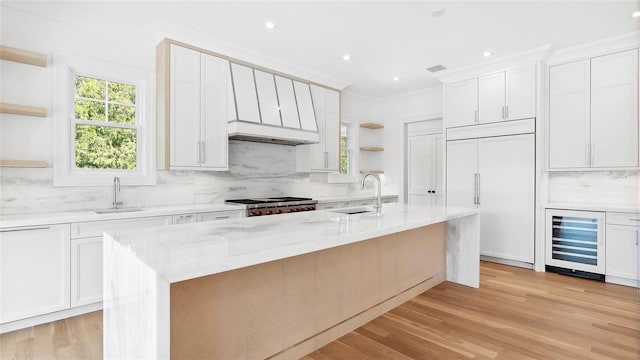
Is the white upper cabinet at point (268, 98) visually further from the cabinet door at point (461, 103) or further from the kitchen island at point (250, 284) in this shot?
the cabinet door at point (461, 103)

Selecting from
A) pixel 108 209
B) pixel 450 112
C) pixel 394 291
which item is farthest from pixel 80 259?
pixel 450 112

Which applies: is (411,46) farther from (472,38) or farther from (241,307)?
(241,307)

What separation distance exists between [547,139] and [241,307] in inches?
173

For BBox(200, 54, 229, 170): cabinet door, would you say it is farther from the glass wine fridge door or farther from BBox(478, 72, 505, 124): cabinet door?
the glass wine fridge door

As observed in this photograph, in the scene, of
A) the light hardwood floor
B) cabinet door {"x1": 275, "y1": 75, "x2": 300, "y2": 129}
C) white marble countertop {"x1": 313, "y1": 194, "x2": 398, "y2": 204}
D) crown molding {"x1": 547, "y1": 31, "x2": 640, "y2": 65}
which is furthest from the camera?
white marble countertop {"x1": 313, "y1": 194, "x2": 398, "y2": 204}

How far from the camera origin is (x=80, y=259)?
9.27ft

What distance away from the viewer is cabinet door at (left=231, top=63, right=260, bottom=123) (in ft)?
13.1

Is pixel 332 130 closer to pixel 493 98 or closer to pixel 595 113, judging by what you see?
pixel 493 98

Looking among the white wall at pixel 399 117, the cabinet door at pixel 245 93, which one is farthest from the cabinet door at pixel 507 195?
the cabinet door at pixel 245 93

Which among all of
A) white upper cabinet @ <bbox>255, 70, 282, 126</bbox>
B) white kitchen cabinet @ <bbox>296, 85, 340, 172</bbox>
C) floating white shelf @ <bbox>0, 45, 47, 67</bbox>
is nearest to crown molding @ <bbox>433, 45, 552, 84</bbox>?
white kitchen cabinet @ <bbox>296, 85, 340, 172</bbox>

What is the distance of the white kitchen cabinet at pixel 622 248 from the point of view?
3.58 meters

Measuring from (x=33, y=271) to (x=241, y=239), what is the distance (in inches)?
84.5

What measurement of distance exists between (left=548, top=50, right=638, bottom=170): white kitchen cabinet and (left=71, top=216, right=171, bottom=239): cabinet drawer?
4770 mm

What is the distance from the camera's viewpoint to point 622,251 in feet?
12.0
